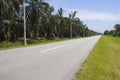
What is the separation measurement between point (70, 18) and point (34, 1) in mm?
40814

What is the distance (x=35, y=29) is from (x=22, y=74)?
1540 inches

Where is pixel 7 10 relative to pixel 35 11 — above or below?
below

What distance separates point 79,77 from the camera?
7.74 m

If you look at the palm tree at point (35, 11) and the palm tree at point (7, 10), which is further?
the palm tree at point (35, 11)

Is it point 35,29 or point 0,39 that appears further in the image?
point 35,29

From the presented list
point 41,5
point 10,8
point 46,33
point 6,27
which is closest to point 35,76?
point 10,8

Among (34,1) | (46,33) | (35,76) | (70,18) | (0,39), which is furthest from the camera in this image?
(70,18)

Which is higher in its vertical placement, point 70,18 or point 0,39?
point 70,18

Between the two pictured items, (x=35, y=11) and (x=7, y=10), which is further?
(x=35, y=11)

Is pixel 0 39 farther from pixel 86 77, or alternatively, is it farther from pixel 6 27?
pixel 86 77

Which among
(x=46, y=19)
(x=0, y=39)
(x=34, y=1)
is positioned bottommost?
(x=0, y=39)

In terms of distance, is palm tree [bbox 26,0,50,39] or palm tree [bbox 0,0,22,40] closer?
palm tree [bbox 0,0,22,40]

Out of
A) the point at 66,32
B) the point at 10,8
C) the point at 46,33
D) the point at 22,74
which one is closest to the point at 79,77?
the point at 22,74

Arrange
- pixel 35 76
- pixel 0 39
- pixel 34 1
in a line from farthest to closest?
pixel 34 1, pixel 0 39, pixel 35 76
